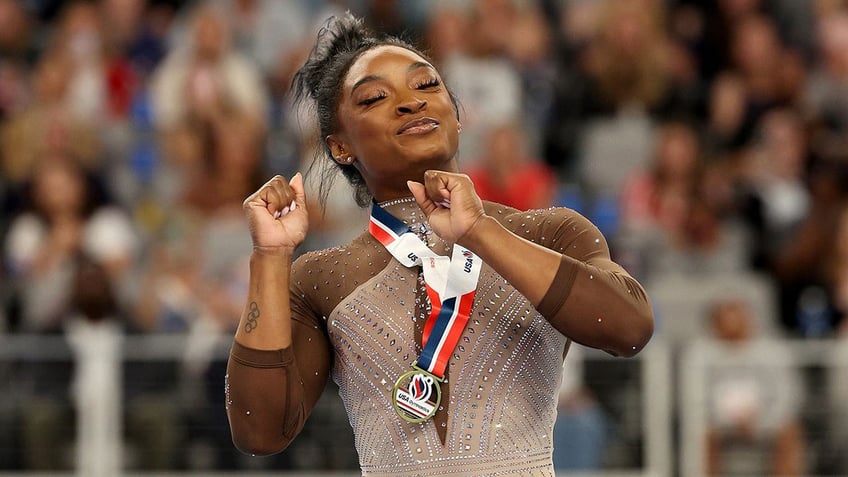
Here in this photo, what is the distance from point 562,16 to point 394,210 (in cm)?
696

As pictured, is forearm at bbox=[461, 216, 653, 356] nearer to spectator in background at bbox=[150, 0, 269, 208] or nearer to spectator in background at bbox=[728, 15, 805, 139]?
spectator in background at bbox=[150, 0, 269, 208]

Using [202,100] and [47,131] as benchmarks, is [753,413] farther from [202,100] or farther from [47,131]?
[47,131]

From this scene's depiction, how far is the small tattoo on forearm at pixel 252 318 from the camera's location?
2873 mm

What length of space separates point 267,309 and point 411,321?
12.1 inches

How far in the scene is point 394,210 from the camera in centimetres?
311

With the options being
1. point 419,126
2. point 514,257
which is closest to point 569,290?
point 514,257

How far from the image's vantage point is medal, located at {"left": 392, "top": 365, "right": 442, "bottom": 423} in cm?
286

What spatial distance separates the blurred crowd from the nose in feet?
14.3

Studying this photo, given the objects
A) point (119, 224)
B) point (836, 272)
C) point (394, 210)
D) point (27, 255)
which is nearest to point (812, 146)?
point (836, 272)

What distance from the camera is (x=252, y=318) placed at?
2875 millimetres

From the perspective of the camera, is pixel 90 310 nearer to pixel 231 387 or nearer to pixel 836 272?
pixel 836 272

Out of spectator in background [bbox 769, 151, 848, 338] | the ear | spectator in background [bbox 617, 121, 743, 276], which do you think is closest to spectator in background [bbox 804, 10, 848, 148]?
spectator in background [bbox 769, 151, 848, 338]

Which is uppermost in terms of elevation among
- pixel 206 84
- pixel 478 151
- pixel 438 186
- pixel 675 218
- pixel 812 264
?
pixel 206 84

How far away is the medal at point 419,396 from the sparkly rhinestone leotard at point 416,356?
28 millimetres
